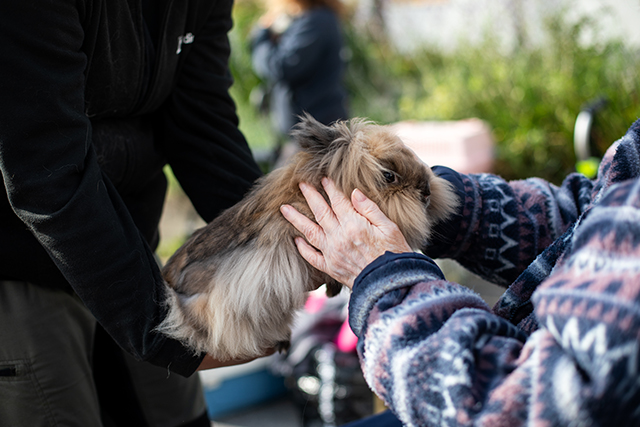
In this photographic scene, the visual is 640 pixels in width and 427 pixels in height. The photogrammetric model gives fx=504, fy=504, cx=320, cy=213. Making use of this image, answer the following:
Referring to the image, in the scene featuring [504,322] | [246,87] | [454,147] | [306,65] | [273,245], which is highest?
[306,65]

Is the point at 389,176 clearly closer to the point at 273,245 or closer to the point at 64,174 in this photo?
the point at 273,245

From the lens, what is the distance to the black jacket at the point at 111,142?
1.17 m

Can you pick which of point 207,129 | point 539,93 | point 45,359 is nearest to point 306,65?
point 539,93

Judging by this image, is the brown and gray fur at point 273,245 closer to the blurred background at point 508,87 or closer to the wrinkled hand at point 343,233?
the wrinkled hand at point 343,233

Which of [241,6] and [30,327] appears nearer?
[30,327]

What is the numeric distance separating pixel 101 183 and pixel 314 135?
0.61 meters

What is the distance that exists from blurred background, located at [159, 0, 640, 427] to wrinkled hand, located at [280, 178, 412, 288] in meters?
2.22

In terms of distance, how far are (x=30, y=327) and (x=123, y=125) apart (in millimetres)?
694

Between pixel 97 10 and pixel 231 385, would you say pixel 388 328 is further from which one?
pixel 231 385

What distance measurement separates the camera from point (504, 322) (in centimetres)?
109

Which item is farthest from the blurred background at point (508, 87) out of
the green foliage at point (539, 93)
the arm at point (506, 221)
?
the arm at point (506, 221)

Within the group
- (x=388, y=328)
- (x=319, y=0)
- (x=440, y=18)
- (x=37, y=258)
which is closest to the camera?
(x=388, y=328)

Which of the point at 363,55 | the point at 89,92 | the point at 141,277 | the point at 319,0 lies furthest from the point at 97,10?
the point at 363,55

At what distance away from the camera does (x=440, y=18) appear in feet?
26.9
